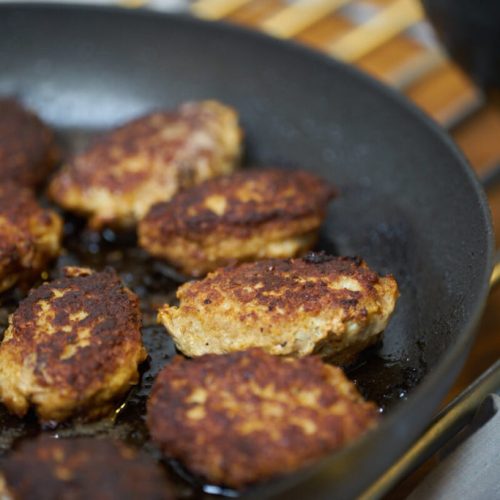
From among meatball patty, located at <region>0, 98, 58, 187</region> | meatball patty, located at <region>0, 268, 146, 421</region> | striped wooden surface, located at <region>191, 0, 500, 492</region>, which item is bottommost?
meatball patty, located at <region>0, 98, 58, 187</region>

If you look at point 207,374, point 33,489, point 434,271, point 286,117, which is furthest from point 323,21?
point 33,489

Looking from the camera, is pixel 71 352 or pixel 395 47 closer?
pixel 71 352

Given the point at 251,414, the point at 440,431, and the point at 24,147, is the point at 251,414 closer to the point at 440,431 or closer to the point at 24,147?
the point at 440,431

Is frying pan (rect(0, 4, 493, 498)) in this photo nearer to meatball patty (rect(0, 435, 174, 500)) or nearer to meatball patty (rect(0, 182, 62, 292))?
meatball patty (rect(0, 435, 174, 500))

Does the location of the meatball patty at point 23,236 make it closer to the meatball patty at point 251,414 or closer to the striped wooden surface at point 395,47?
the meatball patty at point 251,414

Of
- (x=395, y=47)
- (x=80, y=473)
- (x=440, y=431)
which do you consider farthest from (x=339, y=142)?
(x=80, y=473)

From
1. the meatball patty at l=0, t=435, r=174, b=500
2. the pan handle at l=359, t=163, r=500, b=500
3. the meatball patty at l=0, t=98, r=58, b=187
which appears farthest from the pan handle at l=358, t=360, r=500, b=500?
the meatball patty at l=0, t=98, r=58, b=187
